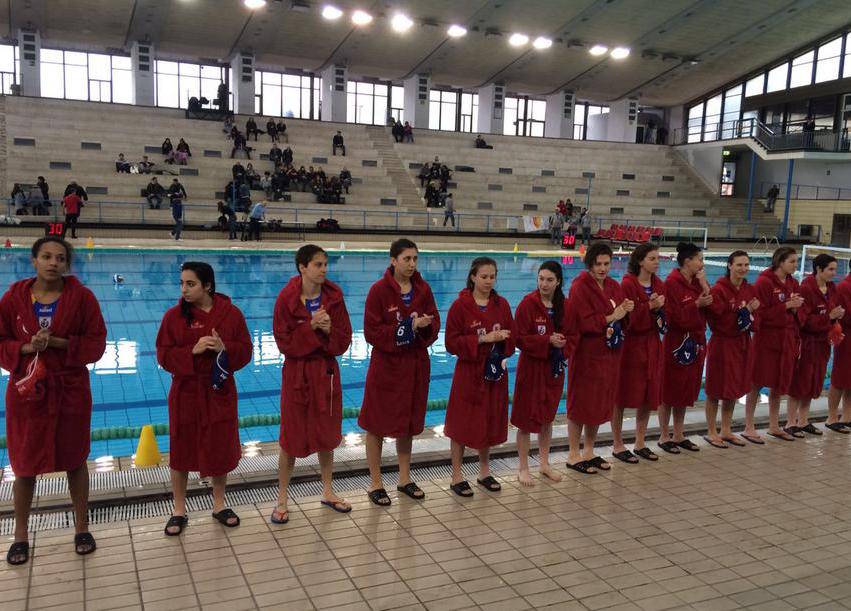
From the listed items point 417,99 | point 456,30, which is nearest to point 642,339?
point 456,30

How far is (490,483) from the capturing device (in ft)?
14.7

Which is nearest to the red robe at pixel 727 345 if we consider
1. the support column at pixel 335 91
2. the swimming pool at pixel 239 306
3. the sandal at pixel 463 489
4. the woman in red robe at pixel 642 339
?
the woman in red robe at pixel 642 339

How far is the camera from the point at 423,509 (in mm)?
4160

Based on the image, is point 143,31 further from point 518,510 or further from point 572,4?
point 518,510

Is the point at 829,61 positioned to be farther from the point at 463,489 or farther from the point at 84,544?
the point at 84,544

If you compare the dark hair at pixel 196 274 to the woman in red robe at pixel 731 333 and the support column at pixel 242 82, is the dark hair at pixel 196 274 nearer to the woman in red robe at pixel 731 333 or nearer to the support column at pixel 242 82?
the woman in red robe at pixel 731 333

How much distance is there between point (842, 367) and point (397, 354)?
13.5ft

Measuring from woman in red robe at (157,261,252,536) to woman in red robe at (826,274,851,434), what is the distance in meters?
4.92

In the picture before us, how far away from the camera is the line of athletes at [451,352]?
3.44 meters

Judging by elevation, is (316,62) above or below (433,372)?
above

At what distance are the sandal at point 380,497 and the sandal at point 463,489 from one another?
46 centimetres

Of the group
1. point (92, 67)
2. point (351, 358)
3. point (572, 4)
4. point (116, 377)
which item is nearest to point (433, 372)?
point (351, 358)

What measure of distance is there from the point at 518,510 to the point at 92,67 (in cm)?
3428

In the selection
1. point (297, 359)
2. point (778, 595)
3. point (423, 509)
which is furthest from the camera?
point (423, 509)
